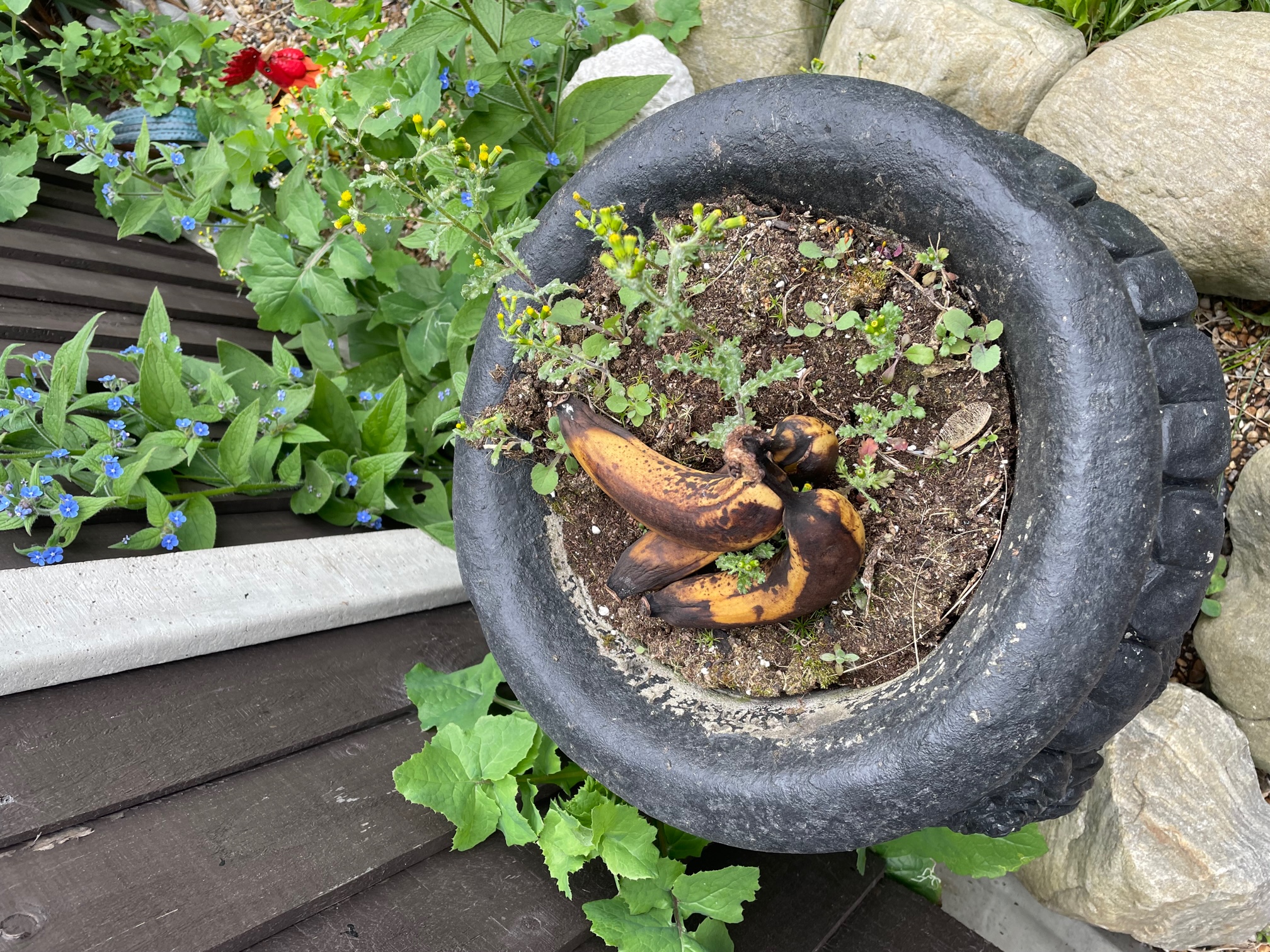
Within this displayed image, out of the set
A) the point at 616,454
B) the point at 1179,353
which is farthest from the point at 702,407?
the point at 1179,353

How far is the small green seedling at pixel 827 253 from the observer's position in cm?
87

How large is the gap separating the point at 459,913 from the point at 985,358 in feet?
2.92

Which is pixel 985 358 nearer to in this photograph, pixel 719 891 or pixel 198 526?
pixel 719 891

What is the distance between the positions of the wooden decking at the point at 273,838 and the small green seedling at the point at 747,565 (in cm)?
50

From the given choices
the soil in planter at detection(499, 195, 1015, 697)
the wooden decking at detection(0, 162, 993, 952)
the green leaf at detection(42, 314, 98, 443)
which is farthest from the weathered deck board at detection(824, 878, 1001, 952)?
the green leaf at detection(42, 314, 98, 443)

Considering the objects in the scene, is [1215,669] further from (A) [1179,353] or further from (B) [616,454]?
(B) [616,454]

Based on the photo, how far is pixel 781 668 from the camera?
0.92 metres

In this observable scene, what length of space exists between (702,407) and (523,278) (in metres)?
0.26

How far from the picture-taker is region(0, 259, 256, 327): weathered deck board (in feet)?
5.07

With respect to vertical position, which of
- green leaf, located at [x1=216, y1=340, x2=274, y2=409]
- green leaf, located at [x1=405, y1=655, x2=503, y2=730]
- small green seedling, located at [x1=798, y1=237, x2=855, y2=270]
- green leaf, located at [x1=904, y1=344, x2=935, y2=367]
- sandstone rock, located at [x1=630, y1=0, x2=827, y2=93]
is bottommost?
green leaf, located at [x1=405, y1=655, x2=503, y2=730]

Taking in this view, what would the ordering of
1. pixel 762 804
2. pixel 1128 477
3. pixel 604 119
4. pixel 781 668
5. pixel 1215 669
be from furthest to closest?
1. pixel 604 119
2. pixel 1215 669
3. pixel 781 668
4. pixel 762 804
5. pixel 1128 477

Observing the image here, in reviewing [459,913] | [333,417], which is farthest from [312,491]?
[459,913]

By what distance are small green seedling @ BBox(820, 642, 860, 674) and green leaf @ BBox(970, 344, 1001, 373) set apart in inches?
13.1

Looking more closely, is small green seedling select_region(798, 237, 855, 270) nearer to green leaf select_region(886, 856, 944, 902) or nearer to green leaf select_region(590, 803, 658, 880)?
green leaf select_region(590, 803, 658, 880)
